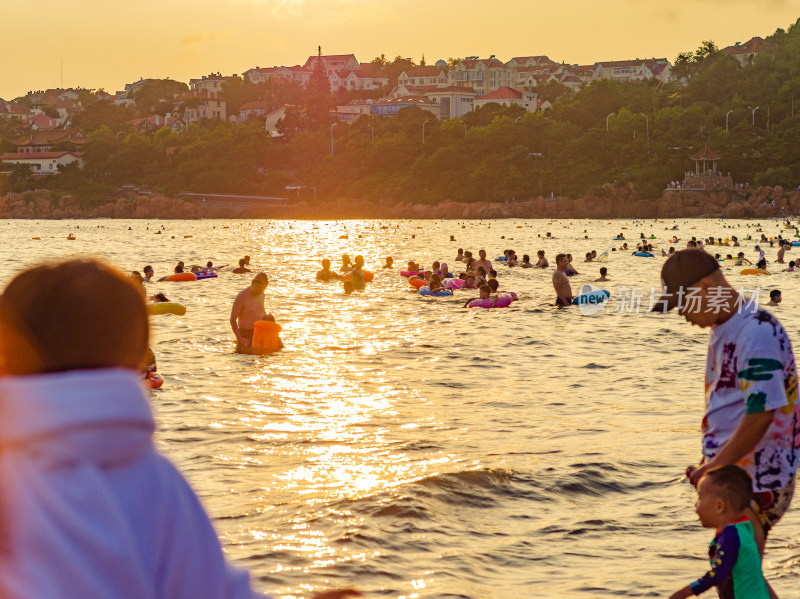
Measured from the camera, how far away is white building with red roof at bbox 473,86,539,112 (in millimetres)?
152250

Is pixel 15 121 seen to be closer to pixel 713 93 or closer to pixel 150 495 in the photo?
pixel 713 93

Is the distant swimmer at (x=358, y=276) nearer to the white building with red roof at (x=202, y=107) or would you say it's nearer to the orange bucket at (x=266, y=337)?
the orange bucket at (x=266, y=337)

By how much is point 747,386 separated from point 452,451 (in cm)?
602

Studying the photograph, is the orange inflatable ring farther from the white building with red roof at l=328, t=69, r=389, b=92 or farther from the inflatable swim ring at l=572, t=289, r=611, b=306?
Answer: the white building with red roof at l=328, t=69, r=389, b=92

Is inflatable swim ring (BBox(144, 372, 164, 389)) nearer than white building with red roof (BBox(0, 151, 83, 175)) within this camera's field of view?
Yes

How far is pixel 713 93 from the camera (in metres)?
117

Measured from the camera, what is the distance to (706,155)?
340ft

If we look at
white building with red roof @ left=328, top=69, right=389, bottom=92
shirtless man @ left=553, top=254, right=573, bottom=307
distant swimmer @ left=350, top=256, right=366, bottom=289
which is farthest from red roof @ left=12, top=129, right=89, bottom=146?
shirtless man @ left=553, top=254, right=573, bottom=307

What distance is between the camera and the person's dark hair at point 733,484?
13.8ft

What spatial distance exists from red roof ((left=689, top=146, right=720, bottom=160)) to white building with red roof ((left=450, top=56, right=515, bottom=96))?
242 feet

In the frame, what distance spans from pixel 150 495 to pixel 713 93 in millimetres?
125409

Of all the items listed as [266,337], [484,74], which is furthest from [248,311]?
[484,74]

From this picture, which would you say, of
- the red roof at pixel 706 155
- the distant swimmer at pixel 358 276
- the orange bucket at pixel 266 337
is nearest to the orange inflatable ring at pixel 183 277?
the distant swimmer at pixel 358 276

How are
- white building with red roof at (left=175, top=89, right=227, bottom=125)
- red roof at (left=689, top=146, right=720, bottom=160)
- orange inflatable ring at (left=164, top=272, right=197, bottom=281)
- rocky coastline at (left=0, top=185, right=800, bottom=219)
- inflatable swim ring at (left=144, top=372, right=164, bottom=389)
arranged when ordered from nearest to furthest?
inflatable swim ring at (left=144, top=372, right=164, bottom=389)
orange inflatable ring at (left=164, top=272, right=197, bottom=281)
rocky coastline at (left=0, top=185, right=800, bottom=219)
red roof at (left=689, top=146, right=720, bottom=160)
white building with red roof at (left=175, top=89, right=227, bottom=125)
